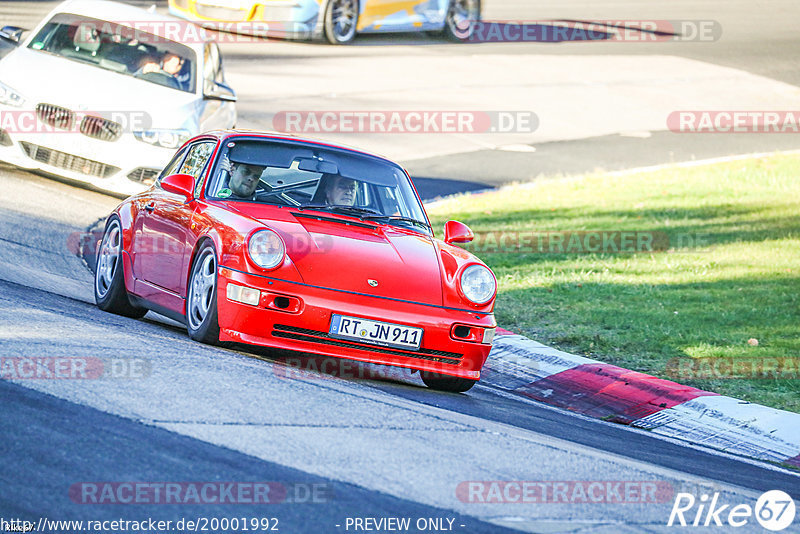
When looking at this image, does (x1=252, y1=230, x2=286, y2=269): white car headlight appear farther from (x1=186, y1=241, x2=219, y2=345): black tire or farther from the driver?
the driver

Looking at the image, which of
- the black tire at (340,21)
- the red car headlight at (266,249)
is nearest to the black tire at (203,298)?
the red car headlight at (266,249)

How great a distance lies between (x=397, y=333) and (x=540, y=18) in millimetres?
23078

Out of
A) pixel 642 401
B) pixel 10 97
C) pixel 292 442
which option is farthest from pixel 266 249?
pixel 10 97

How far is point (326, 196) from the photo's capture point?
8.20 m

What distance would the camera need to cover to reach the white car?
12.5 m

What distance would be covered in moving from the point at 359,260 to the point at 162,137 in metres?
5.92

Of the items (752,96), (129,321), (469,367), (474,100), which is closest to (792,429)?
(469,367)

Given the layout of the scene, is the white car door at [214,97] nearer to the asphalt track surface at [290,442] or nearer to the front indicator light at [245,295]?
the asphalt track surface at [290,442]

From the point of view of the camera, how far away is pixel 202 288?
743cm

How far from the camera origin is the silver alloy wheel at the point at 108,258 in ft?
28.9

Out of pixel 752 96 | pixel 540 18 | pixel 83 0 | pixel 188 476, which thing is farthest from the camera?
pixel 540 18

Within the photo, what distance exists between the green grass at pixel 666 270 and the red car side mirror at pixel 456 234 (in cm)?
158

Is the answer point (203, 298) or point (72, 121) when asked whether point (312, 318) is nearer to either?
point (203, 298)

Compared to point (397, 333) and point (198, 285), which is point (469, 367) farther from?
point (198, 285)
